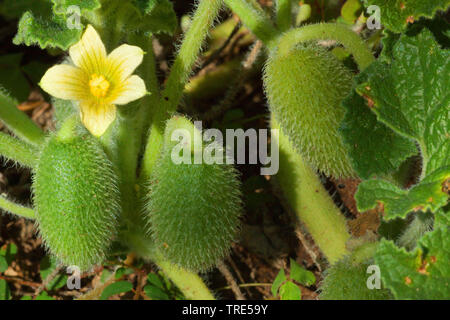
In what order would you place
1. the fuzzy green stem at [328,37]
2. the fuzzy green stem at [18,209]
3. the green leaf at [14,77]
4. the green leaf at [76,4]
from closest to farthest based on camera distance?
the green leaf at [76,4]
the fuzzy green stem at [328,37]
the fuzzy green stem at [18,209]
the green leaf at [14,77]

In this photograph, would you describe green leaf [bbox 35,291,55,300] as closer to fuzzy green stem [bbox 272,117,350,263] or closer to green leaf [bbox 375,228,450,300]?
fuzzy green stem [bbox 272,117,350,263]

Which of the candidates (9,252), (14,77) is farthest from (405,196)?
(14,77)

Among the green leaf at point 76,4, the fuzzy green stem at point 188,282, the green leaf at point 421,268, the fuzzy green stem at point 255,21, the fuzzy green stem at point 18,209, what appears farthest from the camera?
Result: the fuzzy green stem at point 188,282

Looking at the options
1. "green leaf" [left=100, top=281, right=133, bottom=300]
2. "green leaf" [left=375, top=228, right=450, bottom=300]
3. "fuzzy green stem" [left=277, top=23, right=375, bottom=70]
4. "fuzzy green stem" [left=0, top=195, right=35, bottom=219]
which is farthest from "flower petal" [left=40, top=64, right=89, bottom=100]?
"green leaf" [left=375, top=228, right=450, bottom=300]

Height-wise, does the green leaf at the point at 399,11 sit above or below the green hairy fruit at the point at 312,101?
above

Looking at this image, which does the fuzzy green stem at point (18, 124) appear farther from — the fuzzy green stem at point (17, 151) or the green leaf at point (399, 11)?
the green leaf at point (399, 11)

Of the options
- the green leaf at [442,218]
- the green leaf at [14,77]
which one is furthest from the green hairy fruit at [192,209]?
the green leaf at [14,77]
